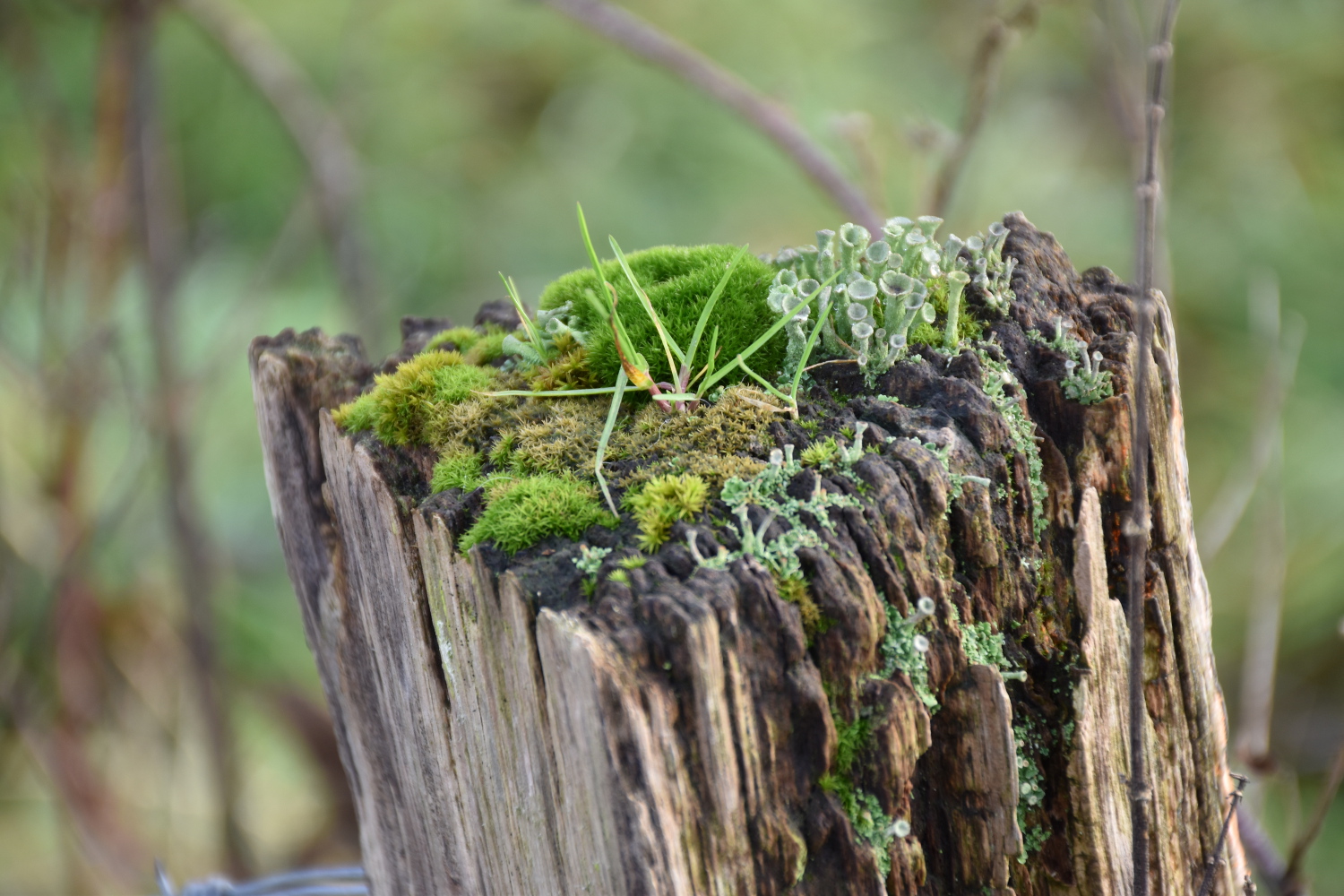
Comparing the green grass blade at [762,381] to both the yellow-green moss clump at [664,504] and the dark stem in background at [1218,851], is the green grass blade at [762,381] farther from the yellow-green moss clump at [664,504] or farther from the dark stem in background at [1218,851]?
the dark stem in background at [1218,851]

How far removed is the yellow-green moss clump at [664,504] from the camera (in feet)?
3.43

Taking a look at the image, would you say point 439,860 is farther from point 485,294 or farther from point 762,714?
point 485,294

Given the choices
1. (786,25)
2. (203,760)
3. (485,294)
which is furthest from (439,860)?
(786,25)

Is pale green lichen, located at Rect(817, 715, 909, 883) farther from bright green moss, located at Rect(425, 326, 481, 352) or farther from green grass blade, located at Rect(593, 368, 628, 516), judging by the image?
bright green moss, located at Rect(425, 326, 481, 352)

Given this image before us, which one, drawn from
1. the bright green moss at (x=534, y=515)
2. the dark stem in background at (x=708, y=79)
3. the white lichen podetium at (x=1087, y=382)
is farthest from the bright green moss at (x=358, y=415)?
the dark stem in background at (x=708, y=79)

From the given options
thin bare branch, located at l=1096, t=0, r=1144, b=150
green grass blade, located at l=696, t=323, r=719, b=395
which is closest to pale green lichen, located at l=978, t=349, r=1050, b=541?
green grass blade, located at l=696, t=323, r=719, b=395

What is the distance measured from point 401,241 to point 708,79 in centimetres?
394

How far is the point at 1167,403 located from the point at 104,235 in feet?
12.8

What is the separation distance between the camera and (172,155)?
5.56 metres

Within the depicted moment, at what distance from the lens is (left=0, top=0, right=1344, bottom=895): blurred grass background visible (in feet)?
11.9

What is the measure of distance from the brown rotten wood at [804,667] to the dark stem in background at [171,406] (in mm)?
1774

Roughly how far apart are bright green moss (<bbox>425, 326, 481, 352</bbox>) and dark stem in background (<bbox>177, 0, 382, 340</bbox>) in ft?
5.96

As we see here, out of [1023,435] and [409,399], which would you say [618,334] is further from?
[1023,435]

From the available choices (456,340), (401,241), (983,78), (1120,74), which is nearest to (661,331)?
(456,340)
